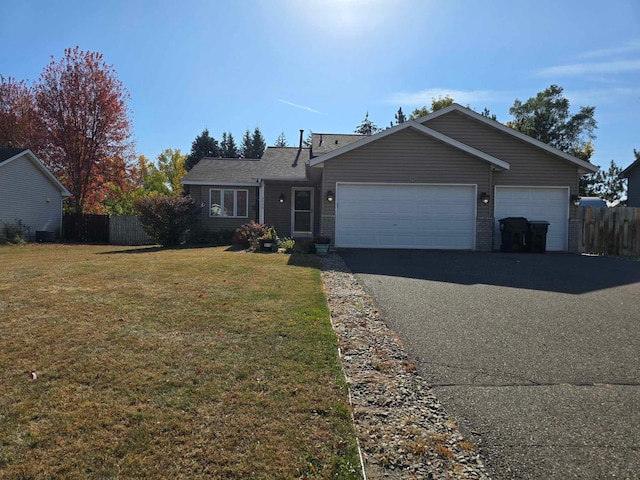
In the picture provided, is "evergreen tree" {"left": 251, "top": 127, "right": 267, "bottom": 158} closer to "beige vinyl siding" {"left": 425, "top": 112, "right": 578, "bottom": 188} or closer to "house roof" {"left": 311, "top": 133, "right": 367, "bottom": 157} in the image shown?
"house roof" {"left": 311, "top": 133, "right": 367, "bottom": 157}

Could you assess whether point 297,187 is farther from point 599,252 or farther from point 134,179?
point 134,179

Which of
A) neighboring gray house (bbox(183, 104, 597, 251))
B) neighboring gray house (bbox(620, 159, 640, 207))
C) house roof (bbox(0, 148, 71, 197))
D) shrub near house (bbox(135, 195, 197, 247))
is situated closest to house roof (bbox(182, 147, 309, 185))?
shrub near house (bbox(135, 195, 197, 247))

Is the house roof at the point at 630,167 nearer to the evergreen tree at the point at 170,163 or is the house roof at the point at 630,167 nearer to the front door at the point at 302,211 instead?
the front door at the point at 302,211

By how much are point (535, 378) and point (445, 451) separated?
5.25 feet

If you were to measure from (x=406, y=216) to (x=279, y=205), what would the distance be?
7.29m

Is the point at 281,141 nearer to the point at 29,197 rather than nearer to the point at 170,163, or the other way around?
the point at 170,163

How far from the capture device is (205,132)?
4672cm

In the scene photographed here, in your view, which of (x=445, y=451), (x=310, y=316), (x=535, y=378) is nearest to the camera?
(x=445, y=451)

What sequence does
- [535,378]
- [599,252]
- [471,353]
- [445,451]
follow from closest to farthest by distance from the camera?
[445,451]
[535,378]
[471,353]
[599,252]

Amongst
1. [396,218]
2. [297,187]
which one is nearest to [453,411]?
[396,218]

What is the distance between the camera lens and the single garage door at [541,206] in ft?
46.4

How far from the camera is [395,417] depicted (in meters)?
2.93

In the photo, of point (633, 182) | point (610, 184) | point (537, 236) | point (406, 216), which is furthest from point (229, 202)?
point (610, 184)

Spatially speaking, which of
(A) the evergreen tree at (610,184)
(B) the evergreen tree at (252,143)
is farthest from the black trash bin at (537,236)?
(B) the evergreen tree at (252,143)
